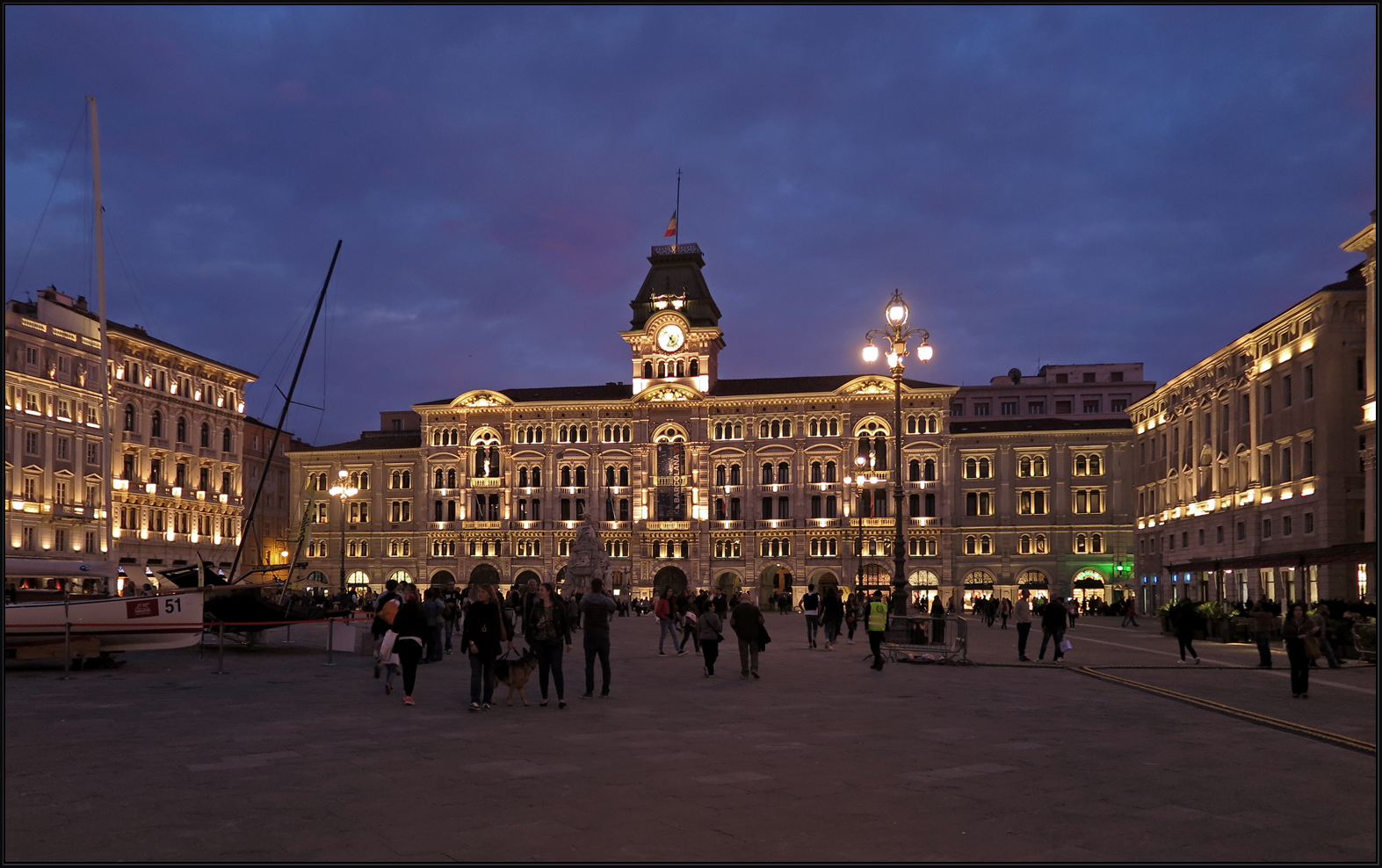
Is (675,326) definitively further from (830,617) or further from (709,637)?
(709,637)

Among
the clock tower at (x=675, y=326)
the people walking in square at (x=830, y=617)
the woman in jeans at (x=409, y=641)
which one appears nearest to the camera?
the woman in jeans at (x=409, y=641)

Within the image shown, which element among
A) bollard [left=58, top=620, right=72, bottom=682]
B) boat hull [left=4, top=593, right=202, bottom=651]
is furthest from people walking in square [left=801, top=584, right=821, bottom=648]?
bollard [left=58, top=620, right=72, bottom=682]

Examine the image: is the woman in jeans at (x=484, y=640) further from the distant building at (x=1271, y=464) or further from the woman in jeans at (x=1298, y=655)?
the distant building at (x=1271, y=464)

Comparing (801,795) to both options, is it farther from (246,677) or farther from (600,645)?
(246,677)

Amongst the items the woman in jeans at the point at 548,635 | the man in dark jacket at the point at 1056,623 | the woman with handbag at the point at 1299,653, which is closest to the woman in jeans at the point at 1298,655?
the woman with handbag at the point at 1299,653

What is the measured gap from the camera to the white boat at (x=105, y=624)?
20984mm

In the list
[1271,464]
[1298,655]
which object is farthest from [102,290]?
[1271,464]

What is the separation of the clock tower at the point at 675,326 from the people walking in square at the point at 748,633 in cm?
6414

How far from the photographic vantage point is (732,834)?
25.1 ft

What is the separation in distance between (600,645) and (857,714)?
387 centimetres

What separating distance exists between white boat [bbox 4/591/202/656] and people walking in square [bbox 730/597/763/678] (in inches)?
435

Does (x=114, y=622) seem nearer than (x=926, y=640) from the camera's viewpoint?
Yes

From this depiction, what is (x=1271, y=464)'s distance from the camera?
50.0 m

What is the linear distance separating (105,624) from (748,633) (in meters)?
12.6
